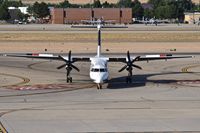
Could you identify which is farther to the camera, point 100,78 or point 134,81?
point 134,81

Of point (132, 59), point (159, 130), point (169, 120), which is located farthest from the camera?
point (132, 59)

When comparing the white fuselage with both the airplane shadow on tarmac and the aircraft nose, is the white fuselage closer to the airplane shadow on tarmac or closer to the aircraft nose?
the aircraft nose

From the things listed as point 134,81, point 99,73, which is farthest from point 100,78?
point 134,81

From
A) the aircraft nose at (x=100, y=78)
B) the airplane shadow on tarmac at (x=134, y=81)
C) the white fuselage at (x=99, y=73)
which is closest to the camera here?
the aircraft nose at (x=100, y=78)

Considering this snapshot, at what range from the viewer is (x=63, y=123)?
34625 millimetres

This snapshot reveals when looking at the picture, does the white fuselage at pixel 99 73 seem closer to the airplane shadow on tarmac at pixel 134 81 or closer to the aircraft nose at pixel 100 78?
the aircraft nose at pixel 100 78

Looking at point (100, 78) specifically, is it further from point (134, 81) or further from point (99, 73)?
point (134, 81)

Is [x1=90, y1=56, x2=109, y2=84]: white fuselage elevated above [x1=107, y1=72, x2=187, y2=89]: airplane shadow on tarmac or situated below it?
above

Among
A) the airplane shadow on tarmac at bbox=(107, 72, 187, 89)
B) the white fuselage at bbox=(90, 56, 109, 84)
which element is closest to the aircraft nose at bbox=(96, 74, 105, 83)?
the white fuselage at bbox=(90, 56, 109, 84)

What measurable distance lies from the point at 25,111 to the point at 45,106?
2609 millimetres

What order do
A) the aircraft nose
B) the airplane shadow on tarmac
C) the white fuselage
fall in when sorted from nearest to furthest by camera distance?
the aircraft nose → the white fuselage → the airplane shadow on tarmac

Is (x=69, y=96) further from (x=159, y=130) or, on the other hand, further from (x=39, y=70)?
(x=39, y=70)

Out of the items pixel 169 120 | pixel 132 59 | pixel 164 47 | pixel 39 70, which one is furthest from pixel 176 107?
pixel 164 47

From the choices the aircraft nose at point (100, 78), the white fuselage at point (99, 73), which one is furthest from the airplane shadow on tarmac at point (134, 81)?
the aircraft nose at point (100, 78)
